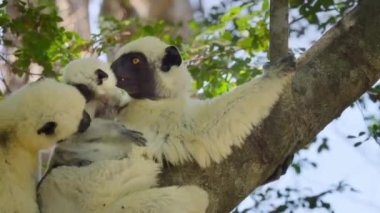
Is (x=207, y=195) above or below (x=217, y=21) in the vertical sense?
below

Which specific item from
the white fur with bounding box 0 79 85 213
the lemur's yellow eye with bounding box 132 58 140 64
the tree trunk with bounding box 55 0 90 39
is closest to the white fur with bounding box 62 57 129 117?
the lemur's yellow eye with bounding box 132 58 140 64

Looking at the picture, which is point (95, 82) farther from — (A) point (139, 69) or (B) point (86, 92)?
(A) point (139, 69)

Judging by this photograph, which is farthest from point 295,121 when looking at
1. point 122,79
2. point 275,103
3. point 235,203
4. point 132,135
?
point 122,79

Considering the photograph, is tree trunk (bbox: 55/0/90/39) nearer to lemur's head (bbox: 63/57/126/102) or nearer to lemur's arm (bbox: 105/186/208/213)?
lemur's head (bbox: 63/57/126/102)

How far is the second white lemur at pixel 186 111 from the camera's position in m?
4.59

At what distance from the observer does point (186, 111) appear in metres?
4.94

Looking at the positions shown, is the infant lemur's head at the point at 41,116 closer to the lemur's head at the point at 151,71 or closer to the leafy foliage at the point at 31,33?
A: the lemur's head at the point at 151,71

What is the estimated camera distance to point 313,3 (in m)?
6.01

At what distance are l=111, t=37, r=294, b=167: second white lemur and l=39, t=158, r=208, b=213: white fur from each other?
20 centimetres

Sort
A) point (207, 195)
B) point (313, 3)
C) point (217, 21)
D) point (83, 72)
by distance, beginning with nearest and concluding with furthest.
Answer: point (207, 195)
point (83, 72)
point (313, 3)
point (217, 21)

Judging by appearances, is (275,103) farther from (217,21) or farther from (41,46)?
(217,21)

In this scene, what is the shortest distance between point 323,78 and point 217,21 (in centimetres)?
459

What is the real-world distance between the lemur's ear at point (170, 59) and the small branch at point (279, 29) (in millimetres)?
987

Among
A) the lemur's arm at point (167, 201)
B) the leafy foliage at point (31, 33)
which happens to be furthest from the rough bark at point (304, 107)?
the leafy foliage at point (31, 33)
